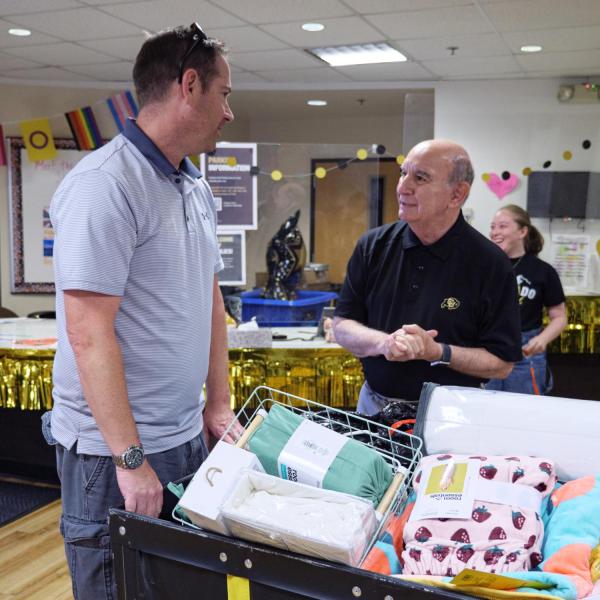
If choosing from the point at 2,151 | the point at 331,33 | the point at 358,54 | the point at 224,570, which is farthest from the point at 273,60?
the point at 224,570

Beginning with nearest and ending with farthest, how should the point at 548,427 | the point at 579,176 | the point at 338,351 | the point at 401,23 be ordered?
the point at 548,427, the point at 338,351, the point at 401,23, the point at 579,176

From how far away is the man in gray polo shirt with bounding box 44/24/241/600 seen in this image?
1.33 metres

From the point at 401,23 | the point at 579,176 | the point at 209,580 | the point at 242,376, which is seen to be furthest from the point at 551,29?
the point at 209,580

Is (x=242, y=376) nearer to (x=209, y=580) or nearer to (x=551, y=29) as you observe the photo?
(x=209, y=580)

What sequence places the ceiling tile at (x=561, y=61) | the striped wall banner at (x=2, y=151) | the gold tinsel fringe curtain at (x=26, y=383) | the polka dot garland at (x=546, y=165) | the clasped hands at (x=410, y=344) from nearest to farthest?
the clasped hands at (x=410, y=344), the gold tinsel fringe curtain at (x=26, y=383), the ceiling tile at (x=561, y=61), the polka dot garland at (x=546, y=165), the striped wall banner at (x=2, y=151)

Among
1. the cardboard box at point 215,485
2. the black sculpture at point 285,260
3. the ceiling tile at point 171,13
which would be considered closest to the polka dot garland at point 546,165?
the ceiling tile at point 171,13

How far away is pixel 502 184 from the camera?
608 centimetres

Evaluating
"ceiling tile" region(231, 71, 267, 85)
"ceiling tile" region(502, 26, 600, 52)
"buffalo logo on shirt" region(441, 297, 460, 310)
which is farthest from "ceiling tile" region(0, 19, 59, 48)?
"buffalo logo on shirt" region(441, 297, 460, 310)

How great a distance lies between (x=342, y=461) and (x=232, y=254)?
9.66 feet

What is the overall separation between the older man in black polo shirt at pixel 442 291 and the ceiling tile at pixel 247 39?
10.3 feet

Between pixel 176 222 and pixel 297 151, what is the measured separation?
2593 millimetres

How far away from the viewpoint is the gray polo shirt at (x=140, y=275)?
133 centimetres

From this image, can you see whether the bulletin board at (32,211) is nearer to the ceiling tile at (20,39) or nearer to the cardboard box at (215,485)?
the ceiling tile at (20,39)

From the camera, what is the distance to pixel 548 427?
127 centimetres
